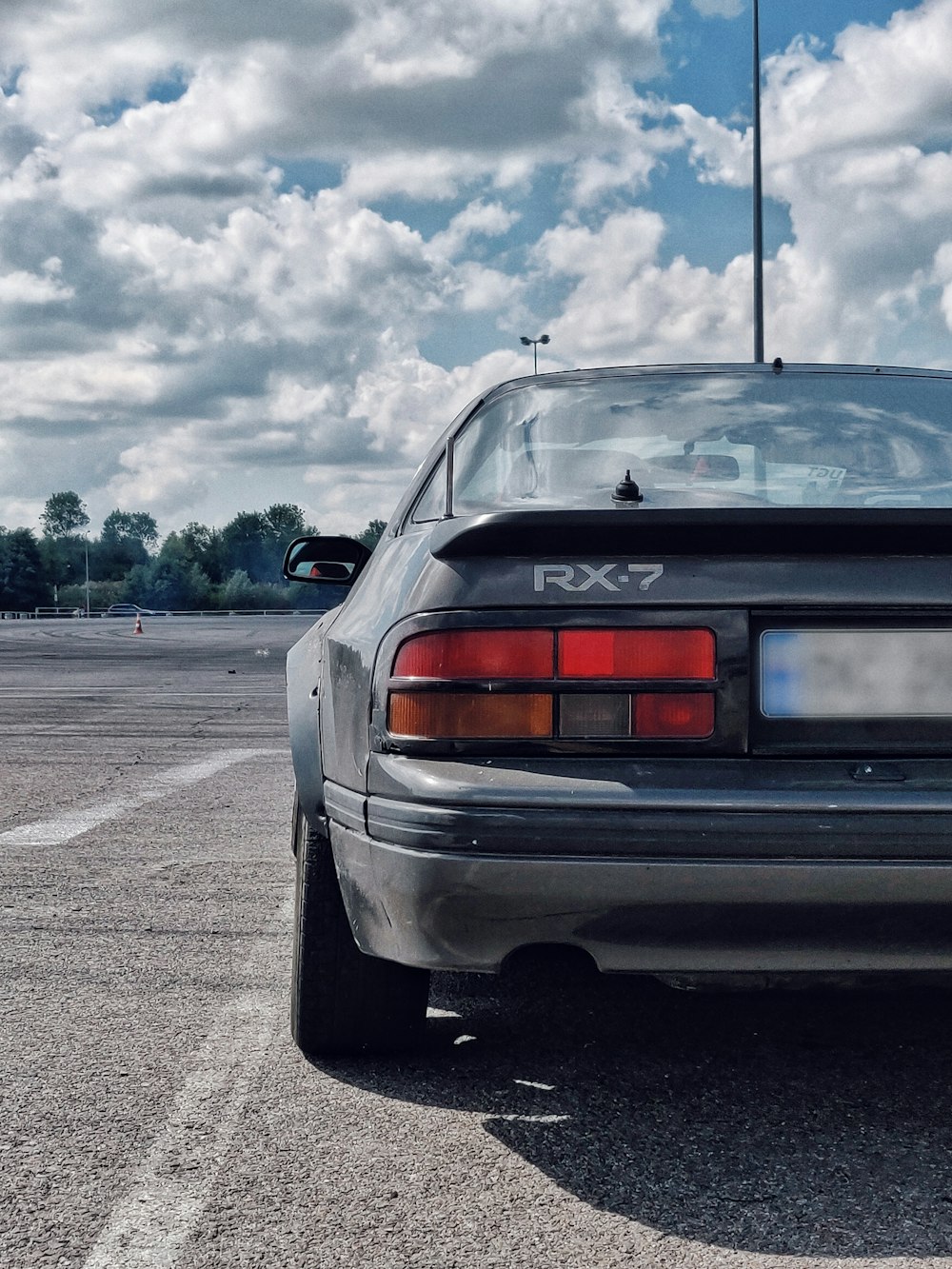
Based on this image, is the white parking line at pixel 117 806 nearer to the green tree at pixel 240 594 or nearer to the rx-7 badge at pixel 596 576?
the rx-7 badge at pixel 596 576

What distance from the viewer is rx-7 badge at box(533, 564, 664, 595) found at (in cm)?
260

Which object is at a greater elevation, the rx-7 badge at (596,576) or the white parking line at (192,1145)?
the rx-7 badge at (596,576)

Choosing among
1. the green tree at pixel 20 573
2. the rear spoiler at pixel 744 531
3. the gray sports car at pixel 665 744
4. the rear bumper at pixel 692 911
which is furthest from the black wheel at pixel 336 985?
the green tree at pixel 20 573

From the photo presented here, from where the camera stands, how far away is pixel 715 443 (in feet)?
10.8

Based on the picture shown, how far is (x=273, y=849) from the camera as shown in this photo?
19.8ft

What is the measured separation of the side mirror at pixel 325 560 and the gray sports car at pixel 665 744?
5.78 ft

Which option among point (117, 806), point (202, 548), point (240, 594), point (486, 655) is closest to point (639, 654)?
point (486, 655)

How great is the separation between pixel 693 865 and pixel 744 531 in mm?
618

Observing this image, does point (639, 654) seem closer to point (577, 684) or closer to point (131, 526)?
point (577, 684)

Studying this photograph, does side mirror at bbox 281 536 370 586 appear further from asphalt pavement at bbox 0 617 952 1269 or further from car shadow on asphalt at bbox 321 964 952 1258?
car shadow on asphalt at bbox 321 964 952 1258

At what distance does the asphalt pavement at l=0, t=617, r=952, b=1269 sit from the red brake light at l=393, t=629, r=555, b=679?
3.02 feet

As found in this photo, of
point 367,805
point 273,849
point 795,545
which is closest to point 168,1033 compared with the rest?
point 367,805

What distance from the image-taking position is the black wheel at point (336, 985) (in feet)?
10.4

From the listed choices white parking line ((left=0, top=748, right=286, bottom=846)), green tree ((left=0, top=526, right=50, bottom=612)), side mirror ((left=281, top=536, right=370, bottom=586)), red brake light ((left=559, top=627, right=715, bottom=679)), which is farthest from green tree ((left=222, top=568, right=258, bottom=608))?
red brake light ((left=559, top=627, right=715, bottom=679))
